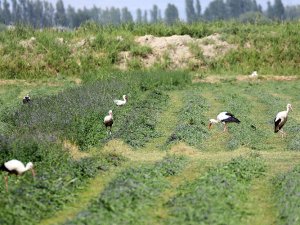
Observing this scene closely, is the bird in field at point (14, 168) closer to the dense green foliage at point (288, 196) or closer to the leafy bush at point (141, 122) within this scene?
the dense green foliage at point (288, 196)

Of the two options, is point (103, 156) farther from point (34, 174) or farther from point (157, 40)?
point (157, 40)

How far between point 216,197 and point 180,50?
37663 mm

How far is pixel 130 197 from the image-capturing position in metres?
12.3

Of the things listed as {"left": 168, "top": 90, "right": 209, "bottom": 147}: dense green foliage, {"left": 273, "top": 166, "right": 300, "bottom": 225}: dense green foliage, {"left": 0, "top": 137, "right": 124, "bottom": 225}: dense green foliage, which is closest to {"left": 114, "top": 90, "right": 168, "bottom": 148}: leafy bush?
{"left": 168, "top": 90, "right": 209, "bottom": 147}: dense green foliage

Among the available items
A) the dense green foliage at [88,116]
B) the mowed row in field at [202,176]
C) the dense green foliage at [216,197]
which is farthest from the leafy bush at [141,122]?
the dense green foliage at [216,197]

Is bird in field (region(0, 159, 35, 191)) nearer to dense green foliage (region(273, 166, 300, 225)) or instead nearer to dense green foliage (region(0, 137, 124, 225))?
dense green foliage (region(0, 137, 124, 225))

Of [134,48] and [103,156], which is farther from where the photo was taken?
[134,48]

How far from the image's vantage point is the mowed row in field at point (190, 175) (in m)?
11.8

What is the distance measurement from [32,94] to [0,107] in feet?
17.9

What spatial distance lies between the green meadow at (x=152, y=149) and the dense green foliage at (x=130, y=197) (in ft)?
0.09

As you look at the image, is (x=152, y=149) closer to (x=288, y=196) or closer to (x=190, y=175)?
(x=190, y=175)

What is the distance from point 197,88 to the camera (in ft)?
123

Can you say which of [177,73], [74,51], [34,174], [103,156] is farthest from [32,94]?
[34,174]

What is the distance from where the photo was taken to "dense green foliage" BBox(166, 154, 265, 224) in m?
11.4
